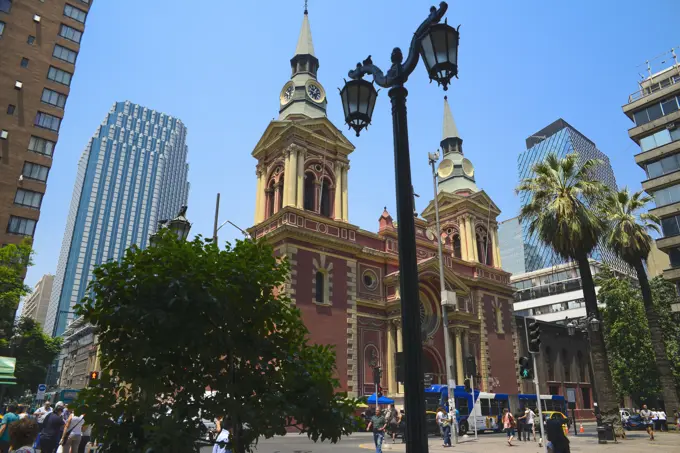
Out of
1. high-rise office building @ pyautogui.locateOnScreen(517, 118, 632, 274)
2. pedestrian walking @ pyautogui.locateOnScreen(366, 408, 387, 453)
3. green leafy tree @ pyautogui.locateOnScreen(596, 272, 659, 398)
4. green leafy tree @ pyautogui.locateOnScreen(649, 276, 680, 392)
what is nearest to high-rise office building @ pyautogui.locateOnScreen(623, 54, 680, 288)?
green leafy tree @ pyautogui.locateOnScreen(649, 276, 680, 392)

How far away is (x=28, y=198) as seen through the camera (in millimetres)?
43250

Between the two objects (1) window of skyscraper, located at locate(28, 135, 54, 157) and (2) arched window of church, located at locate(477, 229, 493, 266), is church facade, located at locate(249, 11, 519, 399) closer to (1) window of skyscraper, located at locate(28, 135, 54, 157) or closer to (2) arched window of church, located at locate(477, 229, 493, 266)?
(2) arched window of church, located at locate(477, 229, 493, 266)

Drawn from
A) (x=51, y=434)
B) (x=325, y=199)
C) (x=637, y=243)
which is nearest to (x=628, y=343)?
(x=637, y=243)

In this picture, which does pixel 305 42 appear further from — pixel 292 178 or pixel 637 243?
pixel 637 243

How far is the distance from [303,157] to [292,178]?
6.93 ft

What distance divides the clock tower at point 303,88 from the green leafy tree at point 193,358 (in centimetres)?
3305

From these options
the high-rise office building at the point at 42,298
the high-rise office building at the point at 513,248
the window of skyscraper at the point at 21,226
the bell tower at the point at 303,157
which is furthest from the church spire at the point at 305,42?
the high-rise office building at the point at 42,298

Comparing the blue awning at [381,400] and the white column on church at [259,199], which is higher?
the white column on church at [259,199]

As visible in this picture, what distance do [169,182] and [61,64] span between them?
121m

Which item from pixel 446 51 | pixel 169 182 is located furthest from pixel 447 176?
pixel 169 182

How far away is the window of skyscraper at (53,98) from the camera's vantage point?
46062 mm

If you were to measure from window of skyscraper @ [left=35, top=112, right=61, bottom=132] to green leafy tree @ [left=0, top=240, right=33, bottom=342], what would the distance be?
590 inches

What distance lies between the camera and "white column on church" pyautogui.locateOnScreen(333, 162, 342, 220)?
37.1m

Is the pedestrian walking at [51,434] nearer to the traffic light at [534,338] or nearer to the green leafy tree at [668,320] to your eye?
the traffic light at [534,338]
